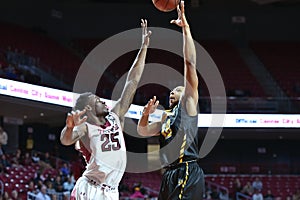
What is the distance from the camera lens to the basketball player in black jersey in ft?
18.2

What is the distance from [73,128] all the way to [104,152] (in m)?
0.53

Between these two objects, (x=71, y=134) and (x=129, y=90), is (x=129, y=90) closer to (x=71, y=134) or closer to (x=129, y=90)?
(x=129, y=90)

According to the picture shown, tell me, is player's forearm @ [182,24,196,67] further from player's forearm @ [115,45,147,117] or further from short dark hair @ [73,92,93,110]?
short dark hair @ [73,92,93,110]

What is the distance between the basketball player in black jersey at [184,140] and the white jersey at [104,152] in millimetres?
459

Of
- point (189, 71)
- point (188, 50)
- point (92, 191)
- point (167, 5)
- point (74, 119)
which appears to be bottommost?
point (92, 191)

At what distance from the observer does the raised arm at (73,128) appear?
488 cm

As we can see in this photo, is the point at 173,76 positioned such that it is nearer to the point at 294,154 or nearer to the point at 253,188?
the point at 253,188

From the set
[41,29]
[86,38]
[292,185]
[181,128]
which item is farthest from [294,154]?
[181,128]

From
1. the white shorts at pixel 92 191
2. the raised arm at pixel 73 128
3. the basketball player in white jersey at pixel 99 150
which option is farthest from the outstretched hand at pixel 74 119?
the white shorts at pixel 92 191

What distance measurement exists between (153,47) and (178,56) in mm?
1170

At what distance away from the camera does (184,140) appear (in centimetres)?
564

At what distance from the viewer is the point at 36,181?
14.9 meters

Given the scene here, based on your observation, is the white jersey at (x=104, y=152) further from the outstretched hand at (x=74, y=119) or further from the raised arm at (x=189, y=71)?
the raised arm at (x=189, y=71)

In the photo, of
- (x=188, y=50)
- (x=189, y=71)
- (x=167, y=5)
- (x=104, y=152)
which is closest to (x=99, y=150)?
(x=104, y=152)
